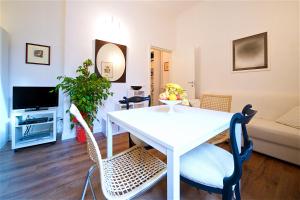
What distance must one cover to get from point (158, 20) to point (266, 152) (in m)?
3.74

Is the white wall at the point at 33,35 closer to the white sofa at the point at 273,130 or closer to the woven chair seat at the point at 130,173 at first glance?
the woven chair seat at the point at 130,173

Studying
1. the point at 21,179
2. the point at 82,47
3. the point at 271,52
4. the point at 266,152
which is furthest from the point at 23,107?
the point at 271,52

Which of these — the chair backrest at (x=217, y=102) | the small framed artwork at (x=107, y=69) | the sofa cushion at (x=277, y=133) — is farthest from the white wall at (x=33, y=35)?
the sofa cushion at (x=277, y=133)

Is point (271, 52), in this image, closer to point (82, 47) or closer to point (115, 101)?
point (115, 101)

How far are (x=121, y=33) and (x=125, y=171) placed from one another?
3.00m

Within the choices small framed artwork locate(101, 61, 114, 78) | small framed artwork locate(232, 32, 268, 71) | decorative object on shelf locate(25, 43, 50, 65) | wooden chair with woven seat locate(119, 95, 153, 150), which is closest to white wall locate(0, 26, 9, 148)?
decorative object on shelf locate(25, 43, 50, 65)

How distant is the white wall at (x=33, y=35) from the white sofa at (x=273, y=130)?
3.53 metres

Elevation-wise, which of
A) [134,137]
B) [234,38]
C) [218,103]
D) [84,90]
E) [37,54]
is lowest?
[134,137]

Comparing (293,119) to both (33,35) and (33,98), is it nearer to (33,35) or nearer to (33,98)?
(33,98)

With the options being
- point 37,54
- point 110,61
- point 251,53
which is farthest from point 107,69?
point 251,53

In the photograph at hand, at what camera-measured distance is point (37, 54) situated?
8.14ft

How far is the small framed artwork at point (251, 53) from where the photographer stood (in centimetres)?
252

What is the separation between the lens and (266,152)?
74.5 inches

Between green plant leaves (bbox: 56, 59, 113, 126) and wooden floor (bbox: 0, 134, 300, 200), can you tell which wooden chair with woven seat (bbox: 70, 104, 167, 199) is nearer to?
wooden floor (bbox: 0, 134, 300, 200)
